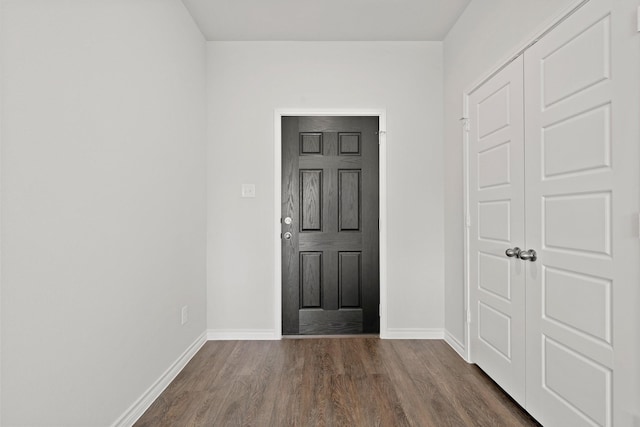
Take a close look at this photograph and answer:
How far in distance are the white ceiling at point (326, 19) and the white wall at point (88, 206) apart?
0.50m

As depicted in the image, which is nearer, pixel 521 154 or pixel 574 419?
pixel 574 419

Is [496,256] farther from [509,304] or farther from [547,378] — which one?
[547,378]

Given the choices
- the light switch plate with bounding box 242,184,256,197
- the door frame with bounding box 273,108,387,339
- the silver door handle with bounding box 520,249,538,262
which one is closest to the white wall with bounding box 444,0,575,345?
the door frame with bounding box 273,108,387,339

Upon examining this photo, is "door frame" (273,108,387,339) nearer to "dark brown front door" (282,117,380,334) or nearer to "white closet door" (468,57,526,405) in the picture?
"dark brown front door" (282,117,380,334)

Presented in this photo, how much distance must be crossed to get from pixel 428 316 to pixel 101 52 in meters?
3.21

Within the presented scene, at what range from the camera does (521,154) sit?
214 centimetres

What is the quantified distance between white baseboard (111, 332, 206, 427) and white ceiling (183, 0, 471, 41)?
107 inches

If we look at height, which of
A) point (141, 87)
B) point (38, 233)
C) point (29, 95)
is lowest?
point (38, 233)

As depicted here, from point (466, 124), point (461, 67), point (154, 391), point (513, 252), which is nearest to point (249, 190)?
point (154, 391)

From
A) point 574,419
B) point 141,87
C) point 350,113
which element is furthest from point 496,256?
point 141,87

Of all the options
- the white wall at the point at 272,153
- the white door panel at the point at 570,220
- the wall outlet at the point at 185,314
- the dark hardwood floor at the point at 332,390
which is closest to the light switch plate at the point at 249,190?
the white wall at the point at 272,153

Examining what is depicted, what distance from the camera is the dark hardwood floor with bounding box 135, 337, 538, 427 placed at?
2078 mm

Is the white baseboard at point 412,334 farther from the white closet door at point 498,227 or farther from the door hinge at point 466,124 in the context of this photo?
the door hinge at point 466,124

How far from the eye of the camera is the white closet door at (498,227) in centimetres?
218
